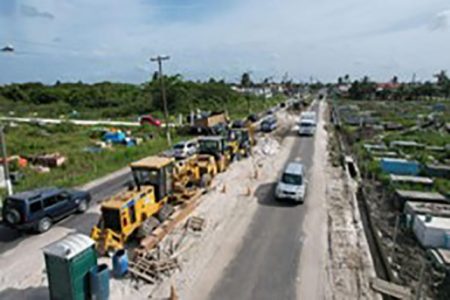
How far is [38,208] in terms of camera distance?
43.8 feet

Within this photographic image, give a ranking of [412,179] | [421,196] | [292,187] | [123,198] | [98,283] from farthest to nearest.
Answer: [412,179]
[292,187]
[421,196]
[123,198]
[98,283]

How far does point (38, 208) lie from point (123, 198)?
4064 millimetres

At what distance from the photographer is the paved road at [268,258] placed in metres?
9.82

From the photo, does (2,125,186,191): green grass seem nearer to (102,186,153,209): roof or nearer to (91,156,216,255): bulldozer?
(91,156,216,255): bulldozer

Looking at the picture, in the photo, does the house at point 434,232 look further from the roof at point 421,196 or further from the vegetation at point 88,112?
the vegetation at point 88,112

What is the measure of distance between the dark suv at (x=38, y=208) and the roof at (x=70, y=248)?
17.3 ft

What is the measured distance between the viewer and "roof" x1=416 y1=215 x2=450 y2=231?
12500mm

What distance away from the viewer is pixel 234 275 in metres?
10.6

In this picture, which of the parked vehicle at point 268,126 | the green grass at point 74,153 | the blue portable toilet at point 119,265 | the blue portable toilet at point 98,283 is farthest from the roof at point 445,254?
the parked vehicle at point 268,126

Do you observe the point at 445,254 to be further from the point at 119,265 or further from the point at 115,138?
the point at 115,138

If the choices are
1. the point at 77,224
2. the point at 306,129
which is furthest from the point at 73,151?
the point at 306,129

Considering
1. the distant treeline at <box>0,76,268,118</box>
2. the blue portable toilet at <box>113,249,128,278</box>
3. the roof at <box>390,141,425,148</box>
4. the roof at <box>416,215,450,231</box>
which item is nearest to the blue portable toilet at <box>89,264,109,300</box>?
the blue portable toilet at <box>113,249,128,278</box>

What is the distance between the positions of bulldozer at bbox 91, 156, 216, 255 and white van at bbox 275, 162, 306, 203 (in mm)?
4724

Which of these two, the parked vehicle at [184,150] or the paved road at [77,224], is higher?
the parked vehicle at [184,150]
